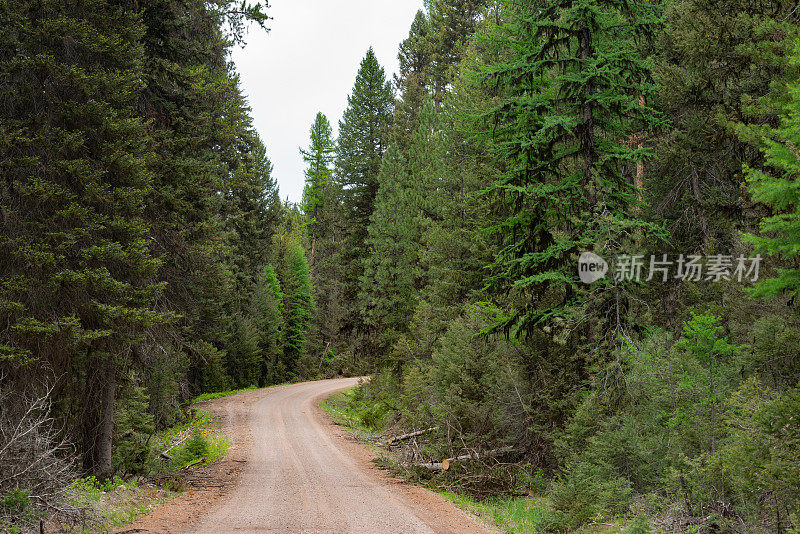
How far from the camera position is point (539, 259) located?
1087cm

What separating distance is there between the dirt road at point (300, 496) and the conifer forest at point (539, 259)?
1.48m

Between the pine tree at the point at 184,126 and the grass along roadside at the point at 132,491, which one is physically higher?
the pine tree at the point at 184,126

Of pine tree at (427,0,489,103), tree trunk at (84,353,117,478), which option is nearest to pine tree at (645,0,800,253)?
tree trunk at (84,353,117,478)

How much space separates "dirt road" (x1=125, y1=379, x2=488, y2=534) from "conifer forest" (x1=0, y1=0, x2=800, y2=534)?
4.84 feet

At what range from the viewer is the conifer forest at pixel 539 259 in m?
7.12

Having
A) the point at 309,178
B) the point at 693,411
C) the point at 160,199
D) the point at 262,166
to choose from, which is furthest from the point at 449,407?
the point at 309,178

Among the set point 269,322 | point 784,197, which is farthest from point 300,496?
point 269,322

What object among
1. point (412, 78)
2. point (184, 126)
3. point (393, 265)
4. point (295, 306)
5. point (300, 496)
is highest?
point (412, 78)

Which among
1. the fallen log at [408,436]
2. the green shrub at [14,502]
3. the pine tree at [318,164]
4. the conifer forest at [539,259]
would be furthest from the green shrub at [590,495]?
the pine tree at [318,164]

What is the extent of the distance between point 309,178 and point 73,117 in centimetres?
5283

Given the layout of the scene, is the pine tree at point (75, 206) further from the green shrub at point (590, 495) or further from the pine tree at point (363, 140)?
the pine tree at point (363, 140)

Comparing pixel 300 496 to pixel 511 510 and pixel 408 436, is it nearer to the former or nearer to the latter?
pixel 511 510

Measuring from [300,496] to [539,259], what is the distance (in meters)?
7.13

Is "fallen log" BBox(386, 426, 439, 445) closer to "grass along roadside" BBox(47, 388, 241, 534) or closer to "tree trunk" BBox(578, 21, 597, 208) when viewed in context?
"grass along roadside" BBox(47, 388, 241, 534)
